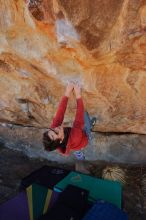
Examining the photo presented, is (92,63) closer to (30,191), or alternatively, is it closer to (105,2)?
(105,2)

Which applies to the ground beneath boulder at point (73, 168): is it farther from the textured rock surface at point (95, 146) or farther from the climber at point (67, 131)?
the climber at point (67, 131)

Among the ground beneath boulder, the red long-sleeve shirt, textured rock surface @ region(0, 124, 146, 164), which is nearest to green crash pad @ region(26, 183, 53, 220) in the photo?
the red long-sleeve shirt

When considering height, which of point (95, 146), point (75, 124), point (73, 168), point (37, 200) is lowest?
point (37, 200)

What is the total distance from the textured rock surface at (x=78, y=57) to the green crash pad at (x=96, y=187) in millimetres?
1485

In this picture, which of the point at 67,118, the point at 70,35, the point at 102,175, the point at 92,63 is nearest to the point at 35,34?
the point at 70,35

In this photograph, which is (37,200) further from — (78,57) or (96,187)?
(78,57)

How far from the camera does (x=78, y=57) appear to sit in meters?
5.45

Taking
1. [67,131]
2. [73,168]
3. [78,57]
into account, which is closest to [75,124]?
[67,131]

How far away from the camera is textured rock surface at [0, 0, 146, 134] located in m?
4.82

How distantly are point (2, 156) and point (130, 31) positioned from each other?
4.64m

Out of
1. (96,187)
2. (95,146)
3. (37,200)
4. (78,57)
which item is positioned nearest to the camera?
(37,200)

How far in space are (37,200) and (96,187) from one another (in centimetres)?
99

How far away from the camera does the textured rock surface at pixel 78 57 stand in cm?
482

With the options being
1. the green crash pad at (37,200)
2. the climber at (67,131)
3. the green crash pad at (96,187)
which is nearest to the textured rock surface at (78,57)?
the climber at (67,131)
